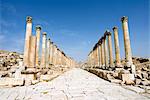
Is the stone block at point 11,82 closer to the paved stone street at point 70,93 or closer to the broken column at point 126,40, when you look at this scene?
the paved stone street at point 70,93

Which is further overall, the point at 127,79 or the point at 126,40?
the point at 126,40

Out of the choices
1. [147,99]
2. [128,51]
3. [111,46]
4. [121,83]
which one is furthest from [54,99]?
[111,46]

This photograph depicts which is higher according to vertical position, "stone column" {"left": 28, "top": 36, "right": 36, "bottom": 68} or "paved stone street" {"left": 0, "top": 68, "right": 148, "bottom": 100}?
"stone column" {"left": 28, "top": 36, "right": 36, "bottom": 68}

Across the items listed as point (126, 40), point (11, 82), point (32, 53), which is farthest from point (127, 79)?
Result: point (126, 40)

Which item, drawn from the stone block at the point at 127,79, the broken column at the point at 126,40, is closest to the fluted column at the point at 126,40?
the broken column at the point at 126,40

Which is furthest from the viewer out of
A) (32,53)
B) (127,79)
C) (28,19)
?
(28,19)

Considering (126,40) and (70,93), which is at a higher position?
(126,40)

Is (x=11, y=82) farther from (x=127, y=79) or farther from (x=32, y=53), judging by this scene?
(x=127, y=79)

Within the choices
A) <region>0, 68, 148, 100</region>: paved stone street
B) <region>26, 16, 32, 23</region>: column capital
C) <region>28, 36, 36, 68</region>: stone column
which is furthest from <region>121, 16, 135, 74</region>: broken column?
<region>26, 16, 32, 23</region>: column capital

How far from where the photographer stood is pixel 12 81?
846 cm

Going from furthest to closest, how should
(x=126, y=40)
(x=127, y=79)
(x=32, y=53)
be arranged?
(x=126, y=40) < (x=32, y=53) < (x=127, y=79)

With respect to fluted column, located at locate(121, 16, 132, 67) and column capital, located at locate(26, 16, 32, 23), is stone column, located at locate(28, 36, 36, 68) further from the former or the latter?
fluted column, located at locate(121, 16, 132, 67)

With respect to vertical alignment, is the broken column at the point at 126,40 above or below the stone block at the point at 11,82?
above

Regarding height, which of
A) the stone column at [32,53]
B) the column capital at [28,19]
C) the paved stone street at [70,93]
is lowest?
the paved stone street at [70,93]
